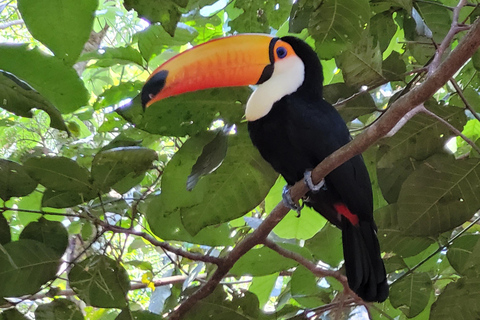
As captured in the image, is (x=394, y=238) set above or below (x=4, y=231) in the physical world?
below

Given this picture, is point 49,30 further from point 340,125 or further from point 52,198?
point 340,125

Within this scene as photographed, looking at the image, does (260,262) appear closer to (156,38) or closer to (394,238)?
(394,238)

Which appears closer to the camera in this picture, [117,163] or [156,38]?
[117,163]

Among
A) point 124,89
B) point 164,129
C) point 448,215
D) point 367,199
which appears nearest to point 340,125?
point 367,199

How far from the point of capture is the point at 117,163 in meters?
1.01

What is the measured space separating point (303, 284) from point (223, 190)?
16.2 inches

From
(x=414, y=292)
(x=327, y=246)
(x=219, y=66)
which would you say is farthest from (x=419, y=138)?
(x=219, y=66)

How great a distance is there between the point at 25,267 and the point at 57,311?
0.44 feet

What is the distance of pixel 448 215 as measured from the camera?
42.2 inches

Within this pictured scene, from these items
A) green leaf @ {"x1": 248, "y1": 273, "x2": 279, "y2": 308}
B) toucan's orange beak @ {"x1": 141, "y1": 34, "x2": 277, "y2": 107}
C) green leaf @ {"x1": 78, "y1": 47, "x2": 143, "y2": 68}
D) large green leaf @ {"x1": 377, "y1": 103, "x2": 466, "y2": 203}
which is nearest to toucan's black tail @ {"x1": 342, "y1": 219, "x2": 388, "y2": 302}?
large green leaf @ {"x1": 377, "y1": 103, "x2": 466, "y2": 203}

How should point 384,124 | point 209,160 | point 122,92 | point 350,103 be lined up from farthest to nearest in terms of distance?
point 122,92 < point 350,103 < point 209,160 < point 384,124

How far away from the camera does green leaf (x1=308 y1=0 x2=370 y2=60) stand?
1029mm

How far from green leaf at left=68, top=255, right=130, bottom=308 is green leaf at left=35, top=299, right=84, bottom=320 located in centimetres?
5

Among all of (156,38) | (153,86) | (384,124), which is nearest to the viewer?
(384,124)
